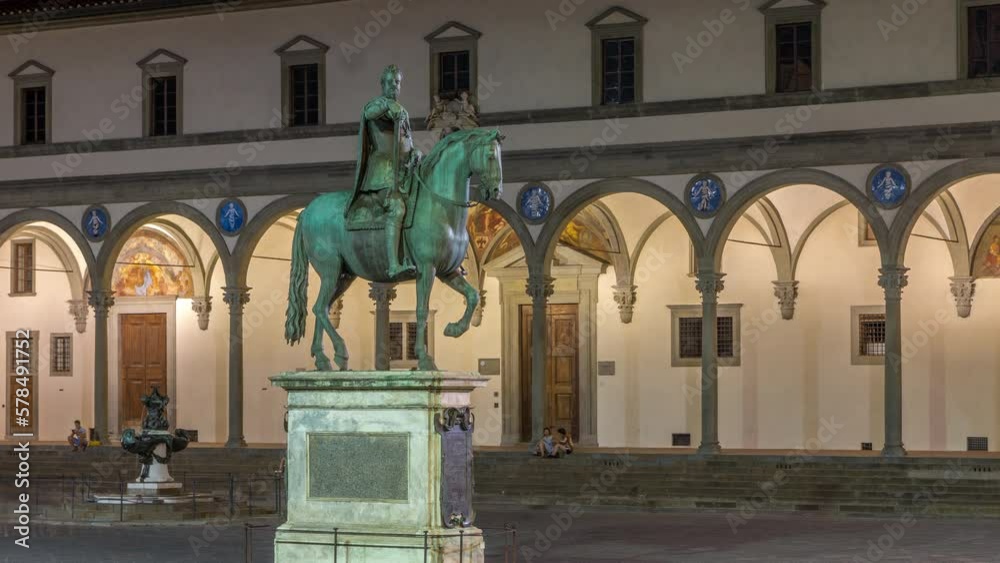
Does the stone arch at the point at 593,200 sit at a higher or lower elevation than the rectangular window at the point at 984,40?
lower

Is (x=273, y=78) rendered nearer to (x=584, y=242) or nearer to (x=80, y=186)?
(x=80, y=186)

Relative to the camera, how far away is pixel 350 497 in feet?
43.7

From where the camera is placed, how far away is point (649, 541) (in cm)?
2070

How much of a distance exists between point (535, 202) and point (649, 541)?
983 centimetres

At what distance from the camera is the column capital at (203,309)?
35.6 metres

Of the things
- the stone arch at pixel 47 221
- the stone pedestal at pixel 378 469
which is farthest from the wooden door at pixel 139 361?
the stone pedestal at pixel 378 469

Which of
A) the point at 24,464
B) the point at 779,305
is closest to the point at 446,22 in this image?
the point at 779,305

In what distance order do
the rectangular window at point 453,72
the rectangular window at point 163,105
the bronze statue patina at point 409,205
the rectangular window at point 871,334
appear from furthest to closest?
the rectangular window at point 163,105, the rectangular window at point 871,334, the rectangular window at point 453,72, the bronze statue patina at point 409,205

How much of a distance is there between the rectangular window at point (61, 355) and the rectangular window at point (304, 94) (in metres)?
8.59

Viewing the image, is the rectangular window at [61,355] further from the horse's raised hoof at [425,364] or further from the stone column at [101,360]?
the horse's raised hoof at [425,364]

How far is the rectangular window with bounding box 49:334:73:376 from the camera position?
121 feet

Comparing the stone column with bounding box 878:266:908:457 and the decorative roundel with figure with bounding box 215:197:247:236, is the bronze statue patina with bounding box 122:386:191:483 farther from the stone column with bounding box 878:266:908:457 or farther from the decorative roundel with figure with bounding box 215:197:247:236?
the stone column with bounding box 878:266:908:457

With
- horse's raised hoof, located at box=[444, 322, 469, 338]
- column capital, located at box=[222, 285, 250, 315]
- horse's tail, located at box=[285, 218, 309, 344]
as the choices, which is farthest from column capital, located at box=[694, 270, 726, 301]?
horse's raised hoof, located at box=[444, 322, 469, 338]

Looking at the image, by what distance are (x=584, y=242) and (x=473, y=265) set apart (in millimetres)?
2196
